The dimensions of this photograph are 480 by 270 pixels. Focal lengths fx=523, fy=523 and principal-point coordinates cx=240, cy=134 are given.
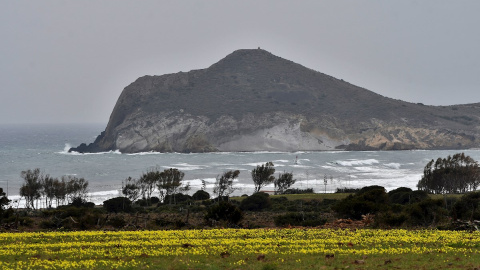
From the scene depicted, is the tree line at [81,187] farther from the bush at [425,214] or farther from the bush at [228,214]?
the bush at [425,214]

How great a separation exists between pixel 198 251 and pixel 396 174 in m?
138

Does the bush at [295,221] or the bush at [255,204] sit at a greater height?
the bush at [295,221]

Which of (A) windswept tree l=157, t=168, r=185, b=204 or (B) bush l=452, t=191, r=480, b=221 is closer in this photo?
(B) bush l=452, t=191, r=480, b=221

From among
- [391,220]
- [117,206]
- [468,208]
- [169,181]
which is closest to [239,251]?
[391,220]

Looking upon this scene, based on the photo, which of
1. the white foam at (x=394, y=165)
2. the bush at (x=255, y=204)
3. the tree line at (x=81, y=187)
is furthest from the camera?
the white foam at (x=394, y=165)

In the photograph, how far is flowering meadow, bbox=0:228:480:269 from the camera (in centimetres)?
1862

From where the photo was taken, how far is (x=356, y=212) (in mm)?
49125

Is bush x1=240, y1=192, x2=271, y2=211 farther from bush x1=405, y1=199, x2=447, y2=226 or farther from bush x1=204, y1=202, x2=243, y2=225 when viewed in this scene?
bush x1=405, y1=199, x2=447, y2=226

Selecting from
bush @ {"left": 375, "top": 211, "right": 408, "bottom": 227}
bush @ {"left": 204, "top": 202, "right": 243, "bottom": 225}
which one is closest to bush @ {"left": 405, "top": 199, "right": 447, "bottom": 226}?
bush @ {"left": 375, "top": 211, "right": 408, "bottom": 227}

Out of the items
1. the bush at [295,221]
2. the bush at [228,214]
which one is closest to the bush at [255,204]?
the bush at [295,221]

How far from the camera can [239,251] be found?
72.3ft

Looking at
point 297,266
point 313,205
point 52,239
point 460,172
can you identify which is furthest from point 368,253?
point 460,172

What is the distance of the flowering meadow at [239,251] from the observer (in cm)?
1862

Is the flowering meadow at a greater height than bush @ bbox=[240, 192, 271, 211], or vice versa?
the flowering meadow
